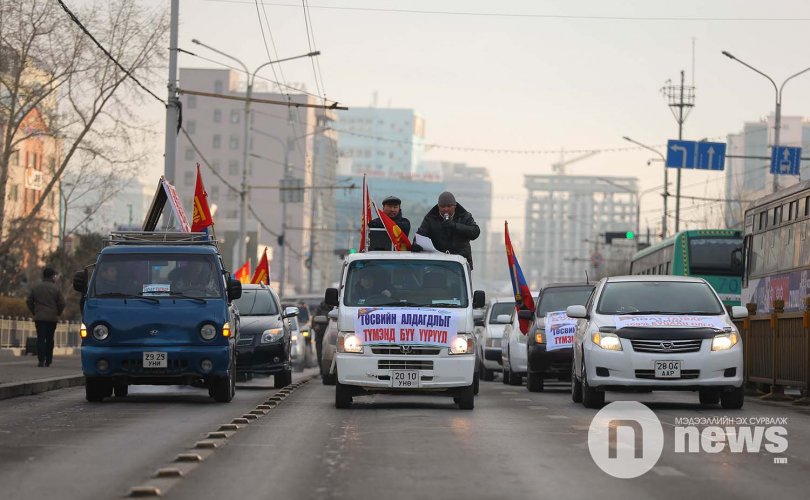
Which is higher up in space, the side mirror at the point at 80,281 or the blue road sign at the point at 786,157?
the blue road sign at the point at 786,157

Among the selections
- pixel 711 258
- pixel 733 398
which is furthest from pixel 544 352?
pixel 711 258

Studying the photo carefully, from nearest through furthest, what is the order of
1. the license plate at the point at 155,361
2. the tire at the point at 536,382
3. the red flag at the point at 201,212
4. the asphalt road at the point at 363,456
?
the asphalt road at the point at 363,456 < the license plate at the point at 155,361 < the tire at the point at 536,382 < the red flag at the point at 201,212

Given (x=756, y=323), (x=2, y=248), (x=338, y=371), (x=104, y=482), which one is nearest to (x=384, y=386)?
(x=338, y=371)

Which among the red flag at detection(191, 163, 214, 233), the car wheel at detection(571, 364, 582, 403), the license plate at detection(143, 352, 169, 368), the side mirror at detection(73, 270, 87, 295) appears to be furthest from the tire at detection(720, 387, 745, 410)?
the red flag at detection(191, 163, 214, 233)

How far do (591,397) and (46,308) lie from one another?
1568 centimetres

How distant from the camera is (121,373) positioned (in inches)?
774

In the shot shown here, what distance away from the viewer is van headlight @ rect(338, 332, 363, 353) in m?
18.4

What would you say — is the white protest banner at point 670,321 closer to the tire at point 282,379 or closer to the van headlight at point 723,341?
the van headlight at point 723,341

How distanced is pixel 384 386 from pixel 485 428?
2.87 m

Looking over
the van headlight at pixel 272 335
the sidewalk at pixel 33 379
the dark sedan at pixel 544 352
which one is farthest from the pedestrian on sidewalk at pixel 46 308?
the dark sedan at pixel 544 352

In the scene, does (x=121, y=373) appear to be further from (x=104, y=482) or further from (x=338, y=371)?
(x=104, y=482)

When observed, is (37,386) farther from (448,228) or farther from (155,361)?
(448,228)

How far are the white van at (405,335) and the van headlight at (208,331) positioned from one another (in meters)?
1.73

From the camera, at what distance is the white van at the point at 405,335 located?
1831 cm
